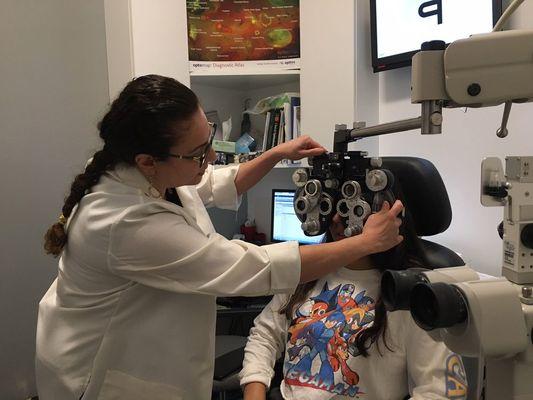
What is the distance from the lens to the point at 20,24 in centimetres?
233

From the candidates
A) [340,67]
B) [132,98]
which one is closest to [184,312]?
[132,98]

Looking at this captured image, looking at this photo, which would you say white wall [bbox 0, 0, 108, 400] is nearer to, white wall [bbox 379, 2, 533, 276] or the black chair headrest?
white wall [bbox 379, 2, 533, 276]

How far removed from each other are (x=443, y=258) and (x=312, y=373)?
0.50 meters

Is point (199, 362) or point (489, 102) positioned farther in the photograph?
point (199, 362)

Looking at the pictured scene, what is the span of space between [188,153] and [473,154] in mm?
1322

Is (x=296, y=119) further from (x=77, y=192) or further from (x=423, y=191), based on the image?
(x=77, y=192)

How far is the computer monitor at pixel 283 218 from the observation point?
260cm

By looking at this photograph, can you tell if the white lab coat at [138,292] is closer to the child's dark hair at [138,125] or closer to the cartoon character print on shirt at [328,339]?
the child's dark hair at [138,125]

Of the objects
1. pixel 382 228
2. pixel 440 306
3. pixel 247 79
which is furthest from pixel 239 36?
pixel 440 306

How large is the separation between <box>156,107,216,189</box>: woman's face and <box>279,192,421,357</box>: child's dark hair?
425mm

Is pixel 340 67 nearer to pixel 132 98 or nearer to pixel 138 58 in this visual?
pixel 138 58

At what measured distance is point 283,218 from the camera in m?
2.64

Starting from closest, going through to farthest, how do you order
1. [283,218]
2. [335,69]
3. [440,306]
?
[440,306] < [335,69] < [283,218]

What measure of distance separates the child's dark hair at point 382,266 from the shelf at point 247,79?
1319 millimetres
